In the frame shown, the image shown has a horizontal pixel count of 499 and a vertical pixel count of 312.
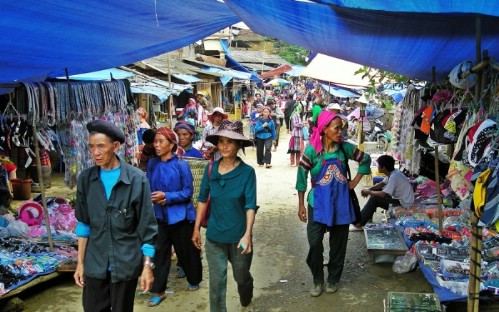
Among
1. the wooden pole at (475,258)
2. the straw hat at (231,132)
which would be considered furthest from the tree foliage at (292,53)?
the wooden pole at (475,258)

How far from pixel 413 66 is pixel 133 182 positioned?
385 cm

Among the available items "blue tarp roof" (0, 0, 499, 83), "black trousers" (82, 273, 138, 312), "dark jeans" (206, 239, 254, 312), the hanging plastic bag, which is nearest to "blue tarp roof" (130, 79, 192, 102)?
"blue tarp roof" (0, 0, 499, 83)

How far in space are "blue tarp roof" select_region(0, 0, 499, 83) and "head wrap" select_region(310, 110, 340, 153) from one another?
0.75 meters

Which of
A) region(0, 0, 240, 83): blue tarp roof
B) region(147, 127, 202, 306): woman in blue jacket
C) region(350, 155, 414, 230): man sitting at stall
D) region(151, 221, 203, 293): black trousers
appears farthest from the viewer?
region(350, 155, 414, 230): man sitting at stall

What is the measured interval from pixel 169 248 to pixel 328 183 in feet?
5.38

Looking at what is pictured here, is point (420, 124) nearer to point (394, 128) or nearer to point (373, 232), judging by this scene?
point (373, 232)

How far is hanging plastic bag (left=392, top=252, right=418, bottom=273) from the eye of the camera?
17.7 ft

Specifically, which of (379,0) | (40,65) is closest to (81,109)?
(40,65)

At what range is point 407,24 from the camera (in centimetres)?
362

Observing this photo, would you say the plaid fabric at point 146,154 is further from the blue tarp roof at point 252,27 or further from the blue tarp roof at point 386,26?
the blue tarp roof at point 386,26

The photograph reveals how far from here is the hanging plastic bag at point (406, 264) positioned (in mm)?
5395

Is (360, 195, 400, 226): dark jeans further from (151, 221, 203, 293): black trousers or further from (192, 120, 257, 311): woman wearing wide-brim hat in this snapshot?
(192, 120, 257, 311): woman wearing wide-brim hat

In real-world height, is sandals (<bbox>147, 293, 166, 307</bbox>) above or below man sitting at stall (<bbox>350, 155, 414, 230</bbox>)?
below

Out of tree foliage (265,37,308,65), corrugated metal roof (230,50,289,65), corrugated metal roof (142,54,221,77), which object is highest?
tree foliage (265,37,308,65)
